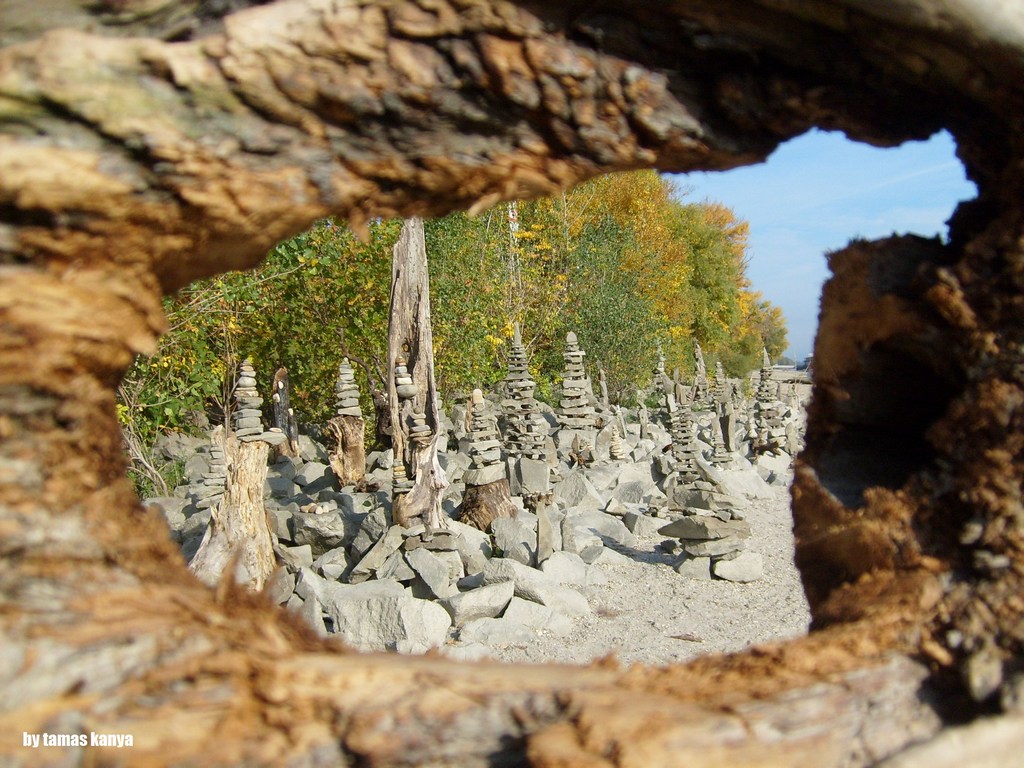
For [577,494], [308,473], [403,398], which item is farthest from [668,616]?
[308,473]

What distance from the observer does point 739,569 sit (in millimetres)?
11094

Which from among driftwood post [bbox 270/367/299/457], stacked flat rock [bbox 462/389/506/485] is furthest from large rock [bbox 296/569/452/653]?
driftwood post [bbox 270/367/299/457]

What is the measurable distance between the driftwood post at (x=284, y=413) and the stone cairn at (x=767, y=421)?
1125cm

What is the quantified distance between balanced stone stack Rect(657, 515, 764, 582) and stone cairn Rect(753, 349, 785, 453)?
9.69m

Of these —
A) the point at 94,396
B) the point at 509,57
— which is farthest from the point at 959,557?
the point at 94,396

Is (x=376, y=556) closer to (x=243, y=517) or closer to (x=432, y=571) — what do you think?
(x=432, y=571)

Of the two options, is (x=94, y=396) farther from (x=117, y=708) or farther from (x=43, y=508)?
(x=117, y=708)

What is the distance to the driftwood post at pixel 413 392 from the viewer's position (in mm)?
10859

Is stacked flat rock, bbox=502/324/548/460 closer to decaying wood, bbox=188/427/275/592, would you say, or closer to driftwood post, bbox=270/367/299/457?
driftwood post, bbox=270/367/299/457

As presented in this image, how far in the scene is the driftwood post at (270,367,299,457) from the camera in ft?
53.1

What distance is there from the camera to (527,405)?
47.2 feet

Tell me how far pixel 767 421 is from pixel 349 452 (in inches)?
444

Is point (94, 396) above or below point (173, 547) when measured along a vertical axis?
above

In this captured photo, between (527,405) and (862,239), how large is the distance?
12301 millimetres
